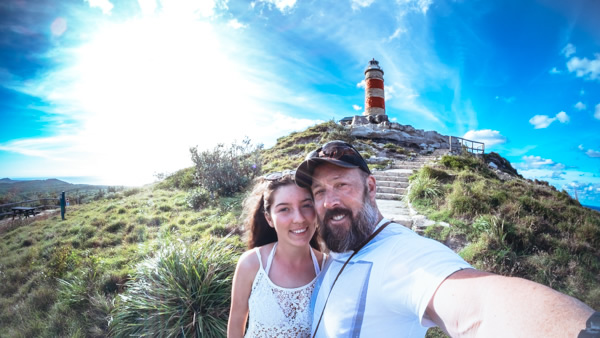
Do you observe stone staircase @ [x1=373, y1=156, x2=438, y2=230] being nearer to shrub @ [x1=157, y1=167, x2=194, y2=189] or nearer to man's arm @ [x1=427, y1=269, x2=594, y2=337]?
man's arm @ [x1=427, y1=269, x2=594, y2=337]

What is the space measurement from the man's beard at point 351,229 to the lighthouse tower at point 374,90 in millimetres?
26038

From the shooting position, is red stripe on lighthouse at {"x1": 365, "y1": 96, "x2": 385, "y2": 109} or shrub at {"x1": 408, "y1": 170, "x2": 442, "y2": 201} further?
red stripe on lighthouse at {"x1": 365, "y1": 96, "x2": 385, "y2": 109}

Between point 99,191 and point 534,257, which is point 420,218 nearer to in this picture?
point 534,257

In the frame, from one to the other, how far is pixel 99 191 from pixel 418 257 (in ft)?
67.9

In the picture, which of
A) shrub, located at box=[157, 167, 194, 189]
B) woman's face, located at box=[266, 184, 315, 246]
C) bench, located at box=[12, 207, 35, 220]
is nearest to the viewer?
woman's face, located at box=[266, 184, 315, 246]

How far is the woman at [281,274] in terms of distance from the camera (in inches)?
68.0

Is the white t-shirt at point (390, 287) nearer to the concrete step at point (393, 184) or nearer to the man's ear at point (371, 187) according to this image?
the man's ear at point (371, 187)

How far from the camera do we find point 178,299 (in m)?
3.02

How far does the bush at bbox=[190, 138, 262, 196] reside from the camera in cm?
1071

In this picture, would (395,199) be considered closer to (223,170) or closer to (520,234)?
(520,234)

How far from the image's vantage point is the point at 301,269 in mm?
1947

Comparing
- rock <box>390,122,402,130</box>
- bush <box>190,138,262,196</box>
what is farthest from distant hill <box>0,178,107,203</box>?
rock <box>390,122,402,130</box>

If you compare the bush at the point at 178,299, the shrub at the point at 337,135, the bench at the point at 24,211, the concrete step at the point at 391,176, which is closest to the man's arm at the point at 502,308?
the bush at the point at 178,299

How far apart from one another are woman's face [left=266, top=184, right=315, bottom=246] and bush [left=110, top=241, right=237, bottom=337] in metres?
1.76
